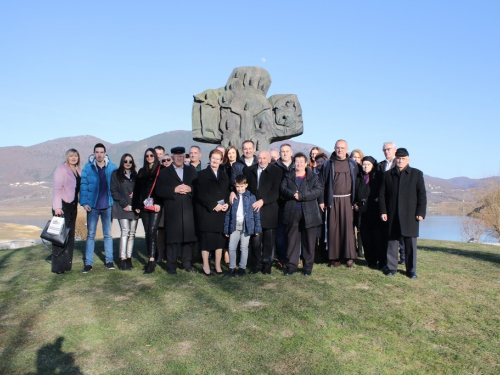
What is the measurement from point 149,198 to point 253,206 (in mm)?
1524

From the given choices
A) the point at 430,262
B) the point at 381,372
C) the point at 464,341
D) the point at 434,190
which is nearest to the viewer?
the point at 381,372

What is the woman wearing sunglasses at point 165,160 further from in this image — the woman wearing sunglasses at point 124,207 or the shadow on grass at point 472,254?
the shadow on grass at point 472,254

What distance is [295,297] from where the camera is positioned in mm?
4711

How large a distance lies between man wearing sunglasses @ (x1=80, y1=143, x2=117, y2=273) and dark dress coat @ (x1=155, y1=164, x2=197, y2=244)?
0.80 meters

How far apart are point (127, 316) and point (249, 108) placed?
5538 mm

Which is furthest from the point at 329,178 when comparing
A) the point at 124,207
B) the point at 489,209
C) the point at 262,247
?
the point at 489,209

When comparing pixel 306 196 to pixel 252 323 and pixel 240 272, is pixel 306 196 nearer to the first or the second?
pixel 240 272

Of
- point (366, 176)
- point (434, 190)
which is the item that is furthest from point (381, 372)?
point (434, 190)

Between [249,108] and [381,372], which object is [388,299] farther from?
[249,108]

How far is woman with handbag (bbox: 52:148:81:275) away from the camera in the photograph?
6086mm

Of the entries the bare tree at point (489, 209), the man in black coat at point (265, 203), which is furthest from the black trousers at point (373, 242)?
the bare tree at point (489, 209)

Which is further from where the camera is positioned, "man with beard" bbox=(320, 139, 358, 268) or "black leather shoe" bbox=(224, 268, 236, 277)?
"man with beard" bbox=(320, 139, 358, 268)

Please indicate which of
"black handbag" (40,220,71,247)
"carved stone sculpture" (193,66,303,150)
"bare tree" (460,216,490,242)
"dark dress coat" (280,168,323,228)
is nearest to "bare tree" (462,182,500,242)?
"bare tree" (460,216,490,242)

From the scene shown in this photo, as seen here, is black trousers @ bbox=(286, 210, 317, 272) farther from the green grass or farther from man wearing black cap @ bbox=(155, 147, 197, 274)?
man wearing black cap @ bbox=(155, 147, 197, 274)
